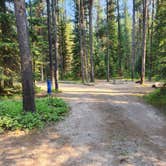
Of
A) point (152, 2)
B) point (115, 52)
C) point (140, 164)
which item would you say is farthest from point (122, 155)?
point (115, 52)

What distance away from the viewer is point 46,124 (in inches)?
305

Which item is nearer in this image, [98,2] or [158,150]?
[158,150]

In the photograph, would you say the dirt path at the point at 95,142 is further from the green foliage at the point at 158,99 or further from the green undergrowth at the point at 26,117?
the green foliage at the point at 158,99

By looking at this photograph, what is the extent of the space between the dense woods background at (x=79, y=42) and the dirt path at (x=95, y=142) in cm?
211

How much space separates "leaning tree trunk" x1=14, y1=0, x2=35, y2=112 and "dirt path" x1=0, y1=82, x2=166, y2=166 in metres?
1.42

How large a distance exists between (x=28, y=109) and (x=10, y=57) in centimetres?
486

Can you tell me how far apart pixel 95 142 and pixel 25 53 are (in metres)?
3.94

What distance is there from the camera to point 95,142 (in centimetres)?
646

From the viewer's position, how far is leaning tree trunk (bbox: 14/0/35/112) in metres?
8.00

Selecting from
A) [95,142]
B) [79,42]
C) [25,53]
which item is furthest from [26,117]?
[79,42]

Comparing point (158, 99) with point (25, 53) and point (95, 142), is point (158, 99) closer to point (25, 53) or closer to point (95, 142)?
point (95, 142)

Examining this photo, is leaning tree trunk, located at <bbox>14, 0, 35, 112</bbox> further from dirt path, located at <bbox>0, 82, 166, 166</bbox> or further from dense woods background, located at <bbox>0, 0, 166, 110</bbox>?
dirt path, located at <bbox>0, 82, 166, 166</bbox>

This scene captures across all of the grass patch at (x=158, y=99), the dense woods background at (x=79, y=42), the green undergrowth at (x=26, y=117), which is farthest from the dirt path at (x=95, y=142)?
the dense woods background at (x=79, y=42)

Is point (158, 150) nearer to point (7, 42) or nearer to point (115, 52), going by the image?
point (7, 42)
